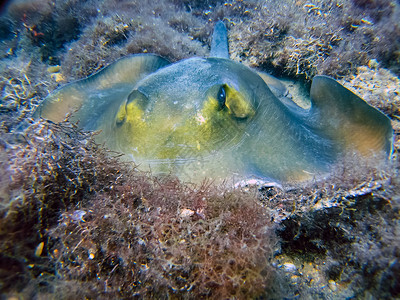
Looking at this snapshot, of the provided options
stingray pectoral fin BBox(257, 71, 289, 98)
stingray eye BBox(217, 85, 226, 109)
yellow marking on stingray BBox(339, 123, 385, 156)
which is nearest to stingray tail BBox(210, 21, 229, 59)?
stingray pectoral fin BBox(257, 71, 289, 98)

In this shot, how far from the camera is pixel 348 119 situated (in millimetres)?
2764

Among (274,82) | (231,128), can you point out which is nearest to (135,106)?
(231,128)

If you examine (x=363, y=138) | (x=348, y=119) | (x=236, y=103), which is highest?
(x=348, y=119)

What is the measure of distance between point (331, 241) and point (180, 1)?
25.4ft

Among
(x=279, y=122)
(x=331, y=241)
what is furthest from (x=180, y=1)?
(x=331, y=241)

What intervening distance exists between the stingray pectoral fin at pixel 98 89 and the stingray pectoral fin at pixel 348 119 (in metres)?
3.12

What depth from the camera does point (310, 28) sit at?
14.4 ft

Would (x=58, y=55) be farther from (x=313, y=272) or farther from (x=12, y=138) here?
(x=313, y=272)

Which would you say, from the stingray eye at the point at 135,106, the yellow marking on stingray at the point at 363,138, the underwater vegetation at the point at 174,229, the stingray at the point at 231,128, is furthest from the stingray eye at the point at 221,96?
the yellow marking on stingray at the point at 363,138

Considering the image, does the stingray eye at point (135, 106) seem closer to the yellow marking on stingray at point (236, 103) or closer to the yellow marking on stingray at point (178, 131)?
the yellow marking on stingray at point (178, 131)

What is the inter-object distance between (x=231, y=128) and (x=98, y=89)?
3082mm

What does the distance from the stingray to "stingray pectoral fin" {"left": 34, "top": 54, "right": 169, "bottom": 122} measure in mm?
958

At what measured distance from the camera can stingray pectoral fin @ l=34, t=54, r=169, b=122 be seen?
363cm

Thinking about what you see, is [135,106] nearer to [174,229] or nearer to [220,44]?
[174,229]
